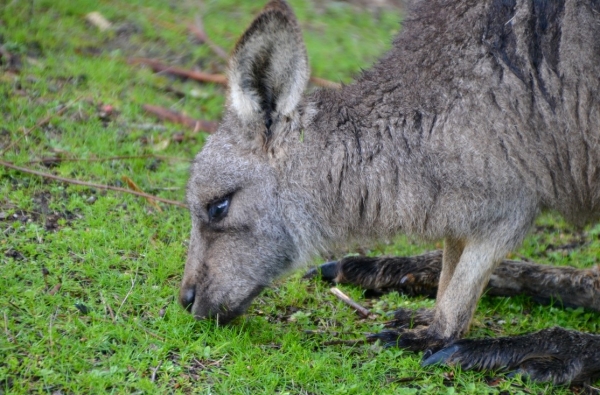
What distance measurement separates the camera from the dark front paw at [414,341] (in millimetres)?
4504

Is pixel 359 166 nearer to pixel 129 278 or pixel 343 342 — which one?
pixel 343 342

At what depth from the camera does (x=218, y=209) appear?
449 cm

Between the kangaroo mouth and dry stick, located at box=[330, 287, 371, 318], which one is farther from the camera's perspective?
dry stick, located at box=[330, 287, 371, 318]

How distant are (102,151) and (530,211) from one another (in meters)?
3.33

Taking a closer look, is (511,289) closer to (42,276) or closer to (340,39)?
(42,276)

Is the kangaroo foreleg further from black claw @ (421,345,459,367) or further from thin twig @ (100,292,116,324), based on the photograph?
thin twig @ (100,292,116,324)

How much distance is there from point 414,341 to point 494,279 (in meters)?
1.10

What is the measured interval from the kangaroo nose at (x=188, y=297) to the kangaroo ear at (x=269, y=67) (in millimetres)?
1000

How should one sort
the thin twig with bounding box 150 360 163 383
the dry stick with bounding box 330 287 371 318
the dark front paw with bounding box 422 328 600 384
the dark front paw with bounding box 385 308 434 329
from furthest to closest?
the dry stick with bounding box 330 287 371 318
the dark front paw with bounding box 385 308 434 329
the dark front paw with bounding box 422 328 600 384
the thin twig with bounding box 150 360 163 383

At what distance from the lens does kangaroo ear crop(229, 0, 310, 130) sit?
13.6ft

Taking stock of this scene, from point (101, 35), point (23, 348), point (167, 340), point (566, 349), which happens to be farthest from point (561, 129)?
point (101, 35)

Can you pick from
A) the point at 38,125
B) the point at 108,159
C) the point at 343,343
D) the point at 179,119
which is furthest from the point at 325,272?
the point at 38,125

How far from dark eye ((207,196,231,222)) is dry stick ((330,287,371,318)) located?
106 cm

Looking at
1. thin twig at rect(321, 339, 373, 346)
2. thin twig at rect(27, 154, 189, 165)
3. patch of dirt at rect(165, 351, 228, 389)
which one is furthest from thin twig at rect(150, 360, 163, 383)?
thin twig at rect(27, 154, 189, 165)
